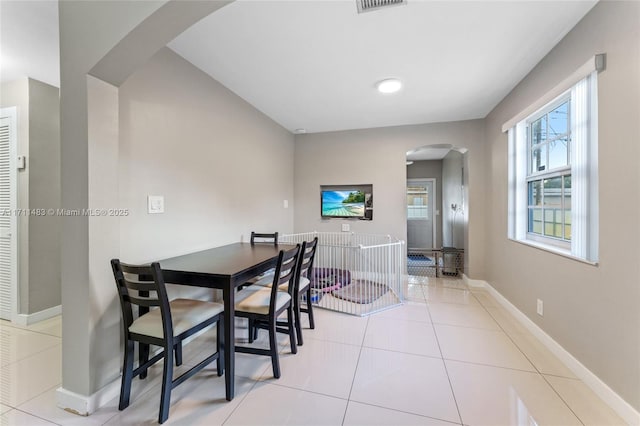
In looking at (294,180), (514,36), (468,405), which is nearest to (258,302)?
(468,405)

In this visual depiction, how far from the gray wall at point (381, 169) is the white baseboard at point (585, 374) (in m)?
1.40

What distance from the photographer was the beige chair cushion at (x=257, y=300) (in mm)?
1861

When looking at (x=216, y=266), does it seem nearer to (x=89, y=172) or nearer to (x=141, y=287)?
(x=141, y=287)

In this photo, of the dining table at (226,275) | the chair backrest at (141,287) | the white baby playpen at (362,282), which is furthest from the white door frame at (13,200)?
the white baby playpen at (362,282)

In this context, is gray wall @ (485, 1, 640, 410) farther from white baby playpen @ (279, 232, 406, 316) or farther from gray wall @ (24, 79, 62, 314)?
gray wall @ (24, 79, 62, 314)

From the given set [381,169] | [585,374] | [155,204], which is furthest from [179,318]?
[381,169]

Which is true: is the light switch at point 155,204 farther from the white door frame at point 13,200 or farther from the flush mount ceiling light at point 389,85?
the flush mount ceiling light at point 389,85

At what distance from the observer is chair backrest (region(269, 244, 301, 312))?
177 centimetres

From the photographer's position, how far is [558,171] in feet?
7.25

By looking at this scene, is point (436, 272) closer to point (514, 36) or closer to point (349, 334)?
point (349, 334)

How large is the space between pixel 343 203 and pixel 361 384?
9.92ft

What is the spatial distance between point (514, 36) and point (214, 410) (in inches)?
129

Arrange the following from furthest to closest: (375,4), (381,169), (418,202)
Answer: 1. (418,202)
2. (381,169)
3. (375,4)

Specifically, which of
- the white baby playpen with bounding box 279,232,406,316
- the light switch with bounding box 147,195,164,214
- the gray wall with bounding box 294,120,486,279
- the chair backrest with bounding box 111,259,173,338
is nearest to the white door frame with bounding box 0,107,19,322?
the light switch with bounding box 147,195,164,214
